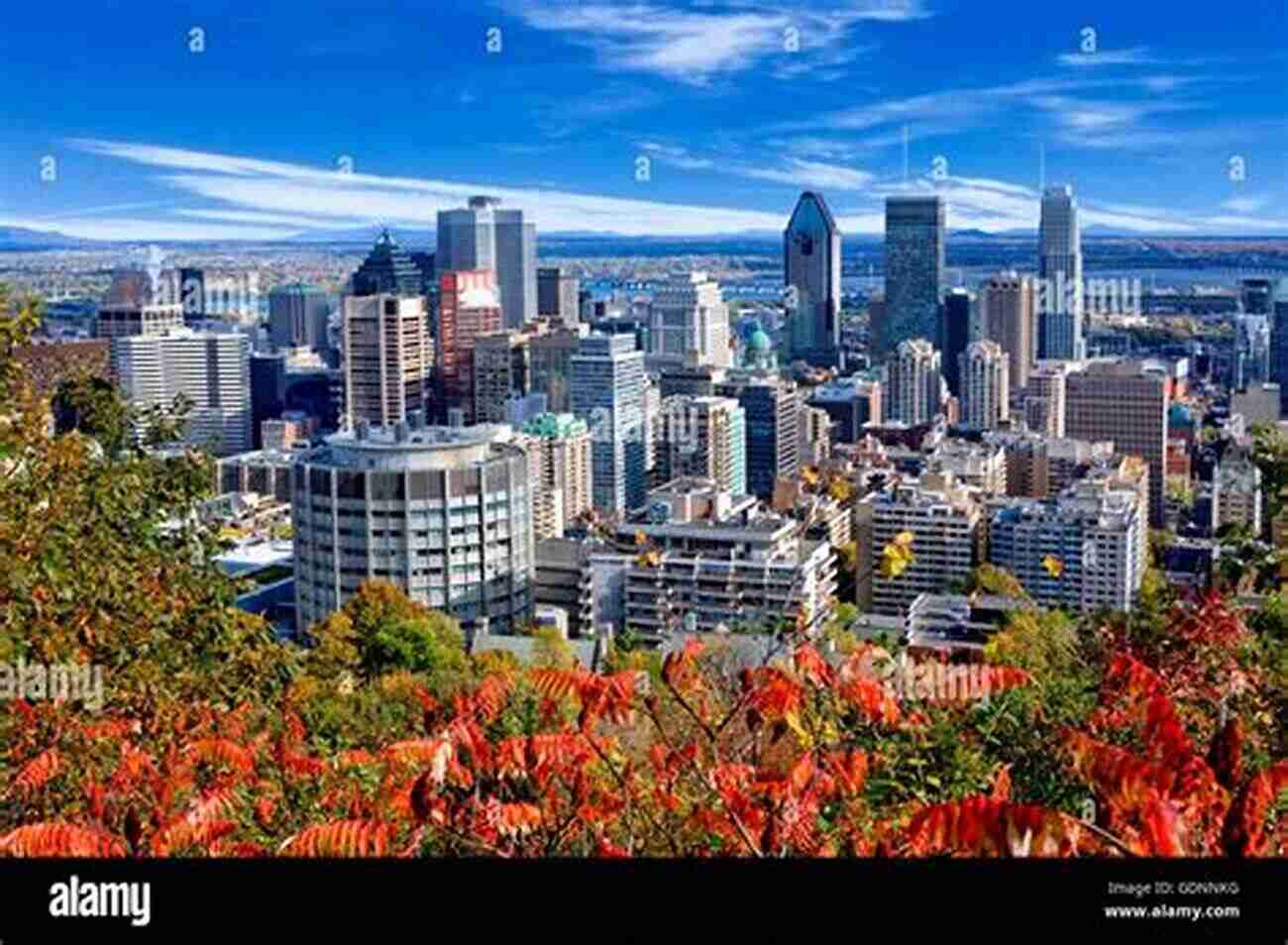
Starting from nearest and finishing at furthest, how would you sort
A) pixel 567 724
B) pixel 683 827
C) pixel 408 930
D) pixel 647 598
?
pixel 408 930
pixel 683 827
pixel 567 724
pixel 647 598

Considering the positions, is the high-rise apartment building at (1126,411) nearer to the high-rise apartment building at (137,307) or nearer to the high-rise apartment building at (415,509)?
the high-rise apartment building at (415,509)

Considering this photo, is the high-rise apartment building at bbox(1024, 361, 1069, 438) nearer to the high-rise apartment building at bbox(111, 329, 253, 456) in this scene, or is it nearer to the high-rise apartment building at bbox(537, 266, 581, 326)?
the high-rise apartment building at bbox(537, 266, 581, 326)

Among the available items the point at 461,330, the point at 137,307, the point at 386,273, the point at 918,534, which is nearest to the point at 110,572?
the point at 137,307

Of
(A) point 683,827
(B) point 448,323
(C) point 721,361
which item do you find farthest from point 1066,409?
(A) point 683,827

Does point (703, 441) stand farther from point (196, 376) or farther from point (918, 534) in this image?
point (196, 376)

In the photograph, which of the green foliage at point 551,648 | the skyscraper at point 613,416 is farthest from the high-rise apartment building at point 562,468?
the green foliage at point 551,648

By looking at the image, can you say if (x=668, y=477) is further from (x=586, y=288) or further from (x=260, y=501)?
(x=586, y=288)
